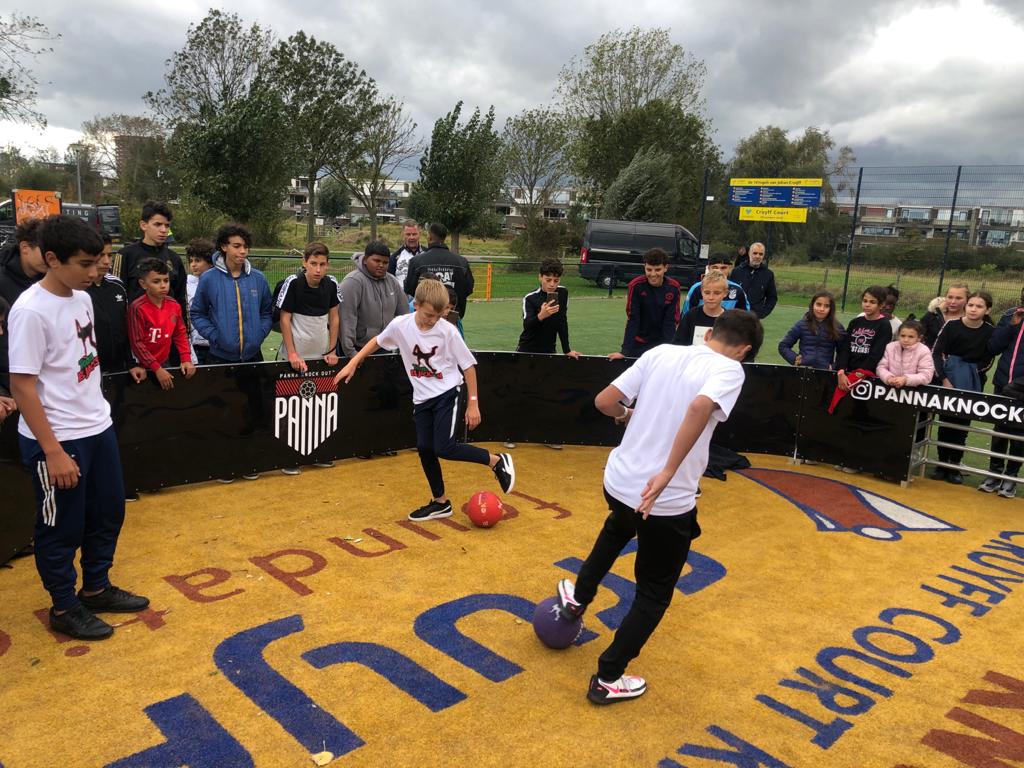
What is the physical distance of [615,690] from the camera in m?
3.47

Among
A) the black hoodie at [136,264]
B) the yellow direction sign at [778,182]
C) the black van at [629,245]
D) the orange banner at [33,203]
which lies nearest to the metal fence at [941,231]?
the yellow direction sign at [778,182]

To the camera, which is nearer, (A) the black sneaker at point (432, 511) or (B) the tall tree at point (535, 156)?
(A) the black sneaker at point (432, 511)

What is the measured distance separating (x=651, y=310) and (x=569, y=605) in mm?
4426

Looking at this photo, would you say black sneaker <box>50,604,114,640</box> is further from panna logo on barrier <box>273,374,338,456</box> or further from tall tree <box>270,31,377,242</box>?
tall tree <box>270,31,377,242</box>

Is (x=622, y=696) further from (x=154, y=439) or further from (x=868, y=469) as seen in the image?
(x=868, y=469)

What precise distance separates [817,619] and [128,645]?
3876mm

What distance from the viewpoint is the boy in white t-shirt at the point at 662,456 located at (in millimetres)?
3047

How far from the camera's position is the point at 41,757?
2967 mm

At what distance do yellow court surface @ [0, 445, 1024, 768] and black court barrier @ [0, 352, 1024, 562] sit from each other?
0.41 meters

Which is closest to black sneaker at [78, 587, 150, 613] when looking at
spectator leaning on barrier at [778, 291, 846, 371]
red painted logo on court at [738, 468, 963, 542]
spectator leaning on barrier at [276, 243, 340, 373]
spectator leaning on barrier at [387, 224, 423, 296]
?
spectator leaning on barrier at [276, 243, 340, 373]

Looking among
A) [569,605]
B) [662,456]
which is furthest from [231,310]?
[662,456]

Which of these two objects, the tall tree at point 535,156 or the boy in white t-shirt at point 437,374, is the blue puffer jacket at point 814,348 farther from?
the tall tree at point 535,156

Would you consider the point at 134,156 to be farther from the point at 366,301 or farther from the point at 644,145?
the point at 366,301

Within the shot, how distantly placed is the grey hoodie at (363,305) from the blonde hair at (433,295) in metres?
1.88
